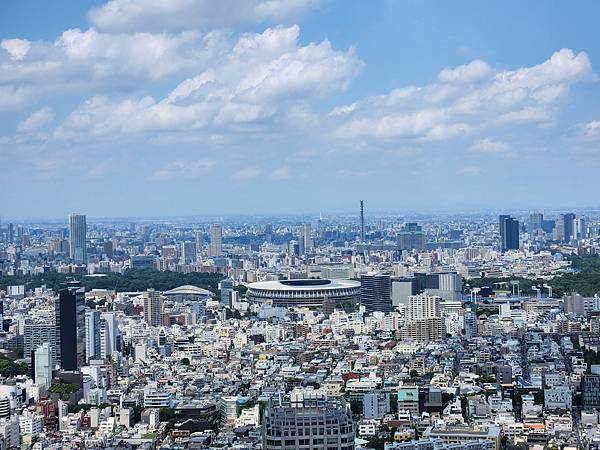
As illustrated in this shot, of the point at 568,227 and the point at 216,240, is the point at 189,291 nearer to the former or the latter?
the point at 216,240

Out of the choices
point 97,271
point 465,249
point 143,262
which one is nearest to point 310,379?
point 97,271

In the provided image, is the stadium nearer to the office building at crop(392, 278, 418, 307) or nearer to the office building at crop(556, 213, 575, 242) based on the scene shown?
the office building at crop(392, 278, 418, 307)

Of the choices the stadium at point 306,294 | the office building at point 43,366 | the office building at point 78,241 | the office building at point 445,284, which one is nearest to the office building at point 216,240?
the office building at point 78,241

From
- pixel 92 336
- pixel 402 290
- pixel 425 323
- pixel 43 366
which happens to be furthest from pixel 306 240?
pixel 43 366

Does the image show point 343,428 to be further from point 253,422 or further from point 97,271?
point 97,271

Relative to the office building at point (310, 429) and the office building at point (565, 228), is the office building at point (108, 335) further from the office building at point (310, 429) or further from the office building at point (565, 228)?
the office building at point (565, 228)
